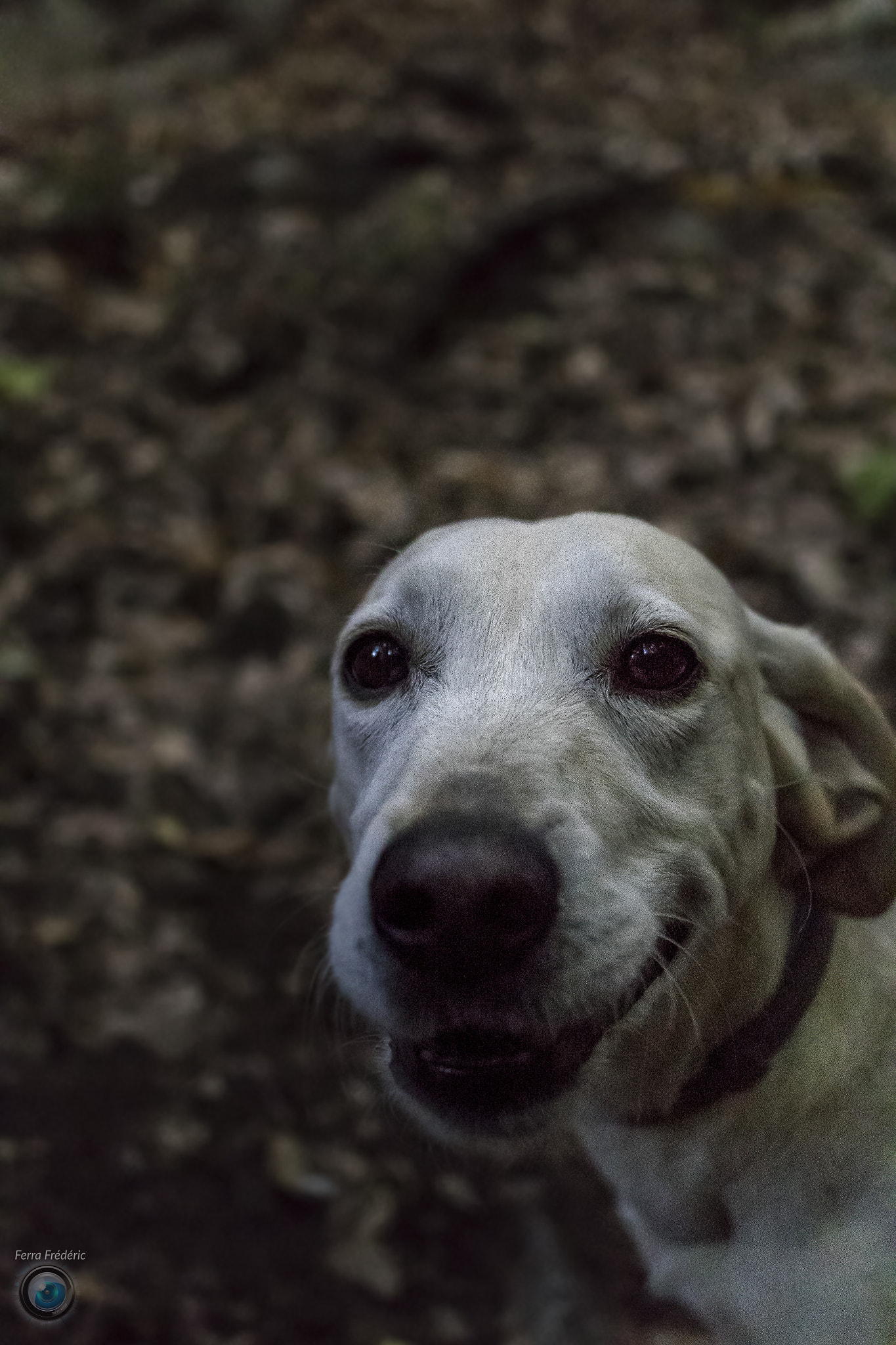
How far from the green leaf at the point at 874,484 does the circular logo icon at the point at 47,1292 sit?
149 inches

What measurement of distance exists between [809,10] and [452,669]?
6676mm

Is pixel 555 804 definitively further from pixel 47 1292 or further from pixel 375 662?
pixel 47 1292

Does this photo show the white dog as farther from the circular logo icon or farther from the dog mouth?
the circular logo icon

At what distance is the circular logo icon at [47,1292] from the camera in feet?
5.75

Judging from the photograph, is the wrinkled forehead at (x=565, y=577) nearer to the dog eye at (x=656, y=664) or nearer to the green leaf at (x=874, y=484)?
the dog eye at (x=656, y=664)

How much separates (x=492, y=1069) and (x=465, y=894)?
1.11 feet

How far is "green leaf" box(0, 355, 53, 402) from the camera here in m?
5.39

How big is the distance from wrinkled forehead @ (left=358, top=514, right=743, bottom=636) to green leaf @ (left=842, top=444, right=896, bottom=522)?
8.23ft

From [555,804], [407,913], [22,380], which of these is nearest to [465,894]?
[407,913]

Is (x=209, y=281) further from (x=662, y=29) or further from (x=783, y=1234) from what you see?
Result: (x=783, y=1234)

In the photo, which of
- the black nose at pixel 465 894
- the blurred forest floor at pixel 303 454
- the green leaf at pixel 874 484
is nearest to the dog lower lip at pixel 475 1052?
the black nose at pixel 465 894

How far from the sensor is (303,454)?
→ 5.34m

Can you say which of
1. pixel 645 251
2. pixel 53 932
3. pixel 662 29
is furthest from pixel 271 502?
pixel 662 29

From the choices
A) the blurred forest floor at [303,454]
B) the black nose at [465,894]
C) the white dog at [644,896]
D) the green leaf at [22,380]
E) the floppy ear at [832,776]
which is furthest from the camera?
the green leaf at [22,380]
